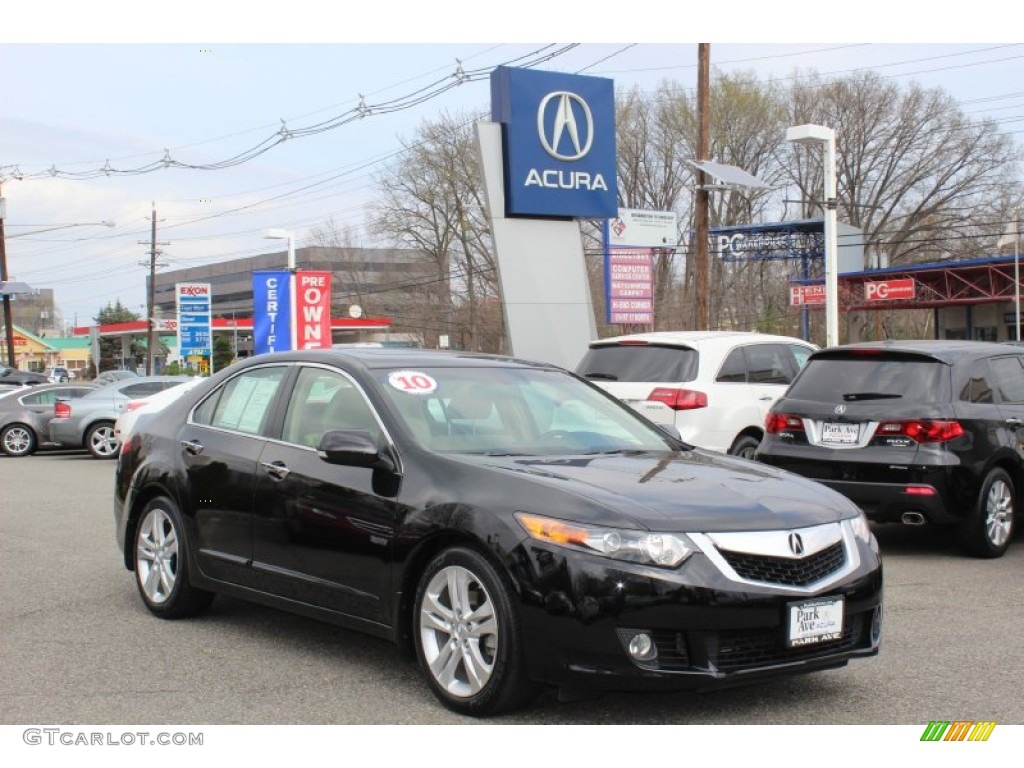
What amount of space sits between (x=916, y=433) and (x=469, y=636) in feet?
17.0

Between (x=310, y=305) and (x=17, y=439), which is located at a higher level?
(x=310, y=305)

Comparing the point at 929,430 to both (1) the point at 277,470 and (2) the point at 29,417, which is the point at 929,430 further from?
(2) the point at 29,417

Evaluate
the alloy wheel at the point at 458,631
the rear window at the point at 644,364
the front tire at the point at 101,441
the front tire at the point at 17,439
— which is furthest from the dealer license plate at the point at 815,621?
the front tire at the point at 17,439

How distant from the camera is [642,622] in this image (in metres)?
4.47

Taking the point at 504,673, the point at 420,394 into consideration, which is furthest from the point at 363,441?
the point at 504,673

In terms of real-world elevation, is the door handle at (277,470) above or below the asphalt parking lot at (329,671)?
above

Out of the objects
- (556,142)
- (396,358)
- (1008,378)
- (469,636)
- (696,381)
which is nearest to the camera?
(469,636)

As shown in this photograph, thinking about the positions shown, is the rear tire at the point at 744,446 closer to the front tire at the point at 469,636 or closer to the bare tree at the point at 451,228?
the front tire at the point at 469,636

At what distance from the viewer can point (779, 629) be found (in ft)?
15.2

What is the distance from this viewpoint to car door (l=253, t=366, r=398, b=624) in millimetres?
5336

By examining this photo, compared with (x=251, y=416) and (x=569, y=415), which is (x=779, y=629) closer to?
(x=569, y=415)

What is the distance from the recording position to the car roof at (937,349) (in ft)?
30.2

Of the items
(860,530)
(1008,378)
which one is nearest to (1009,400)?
(1008,378)

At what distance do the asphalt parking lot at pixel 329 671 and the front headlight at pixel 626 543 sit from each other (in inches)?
29.4
